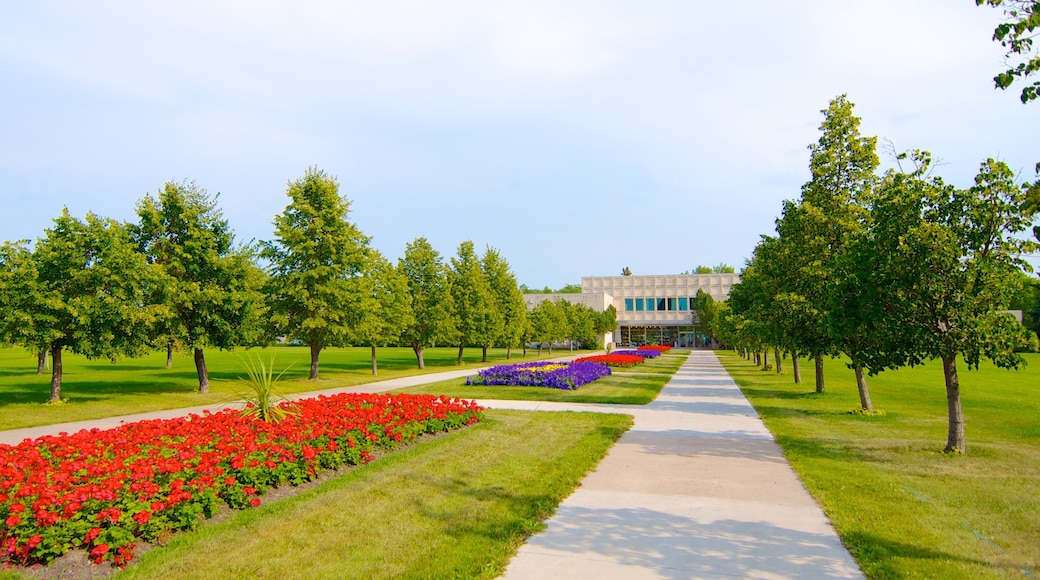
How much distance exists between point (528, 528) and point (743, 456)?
5.21m

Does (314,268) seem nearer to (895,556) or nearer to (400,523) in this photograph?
(400,523)

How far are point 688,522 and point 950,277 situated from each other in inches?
268

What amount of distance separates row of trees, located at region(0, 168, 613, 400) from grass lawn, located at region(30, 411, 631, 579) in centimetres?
1149

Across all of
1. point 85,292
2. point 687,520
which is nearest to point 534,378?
point 85,292

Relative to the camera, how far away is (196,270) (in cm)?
2000

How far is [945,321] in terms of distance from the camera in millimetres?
10016

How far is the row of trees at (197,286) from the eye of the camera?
15.9 meters

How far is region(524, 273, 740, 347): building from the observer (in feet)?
297

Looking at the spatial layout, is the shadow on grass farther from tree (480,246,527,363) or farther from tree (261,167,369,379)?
tree (480,246,527,363)

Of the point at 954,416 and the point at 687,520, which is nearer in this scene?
the point at 687,520

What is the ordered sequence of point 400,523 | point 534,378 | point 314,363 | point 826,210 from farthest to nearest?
point 314,363, point 534,378, point 826,210, point 400,523

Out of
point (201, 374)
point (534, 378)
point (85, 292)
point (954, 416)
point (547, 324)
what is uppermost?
point (85, 292)

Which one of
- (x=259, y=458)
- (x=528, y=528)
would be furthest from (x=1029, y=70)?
(x=259, y=458)

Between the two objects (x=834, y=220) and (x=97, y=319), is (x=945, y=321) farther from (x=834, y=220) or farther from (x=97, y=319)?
(x=97, y=319)
